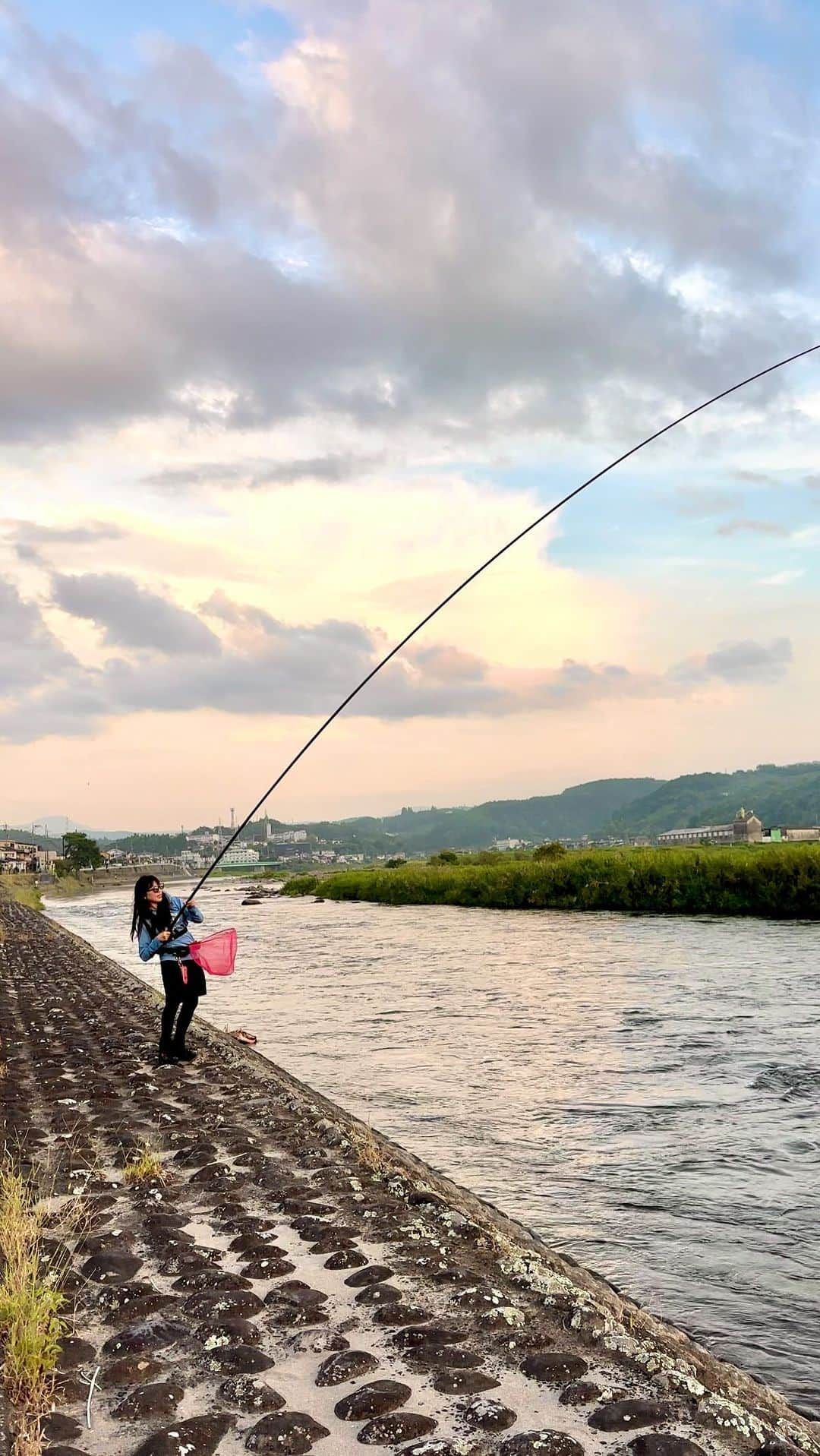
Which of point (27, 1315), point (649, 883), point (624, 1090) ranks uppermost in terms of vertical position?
point (27, 1315)

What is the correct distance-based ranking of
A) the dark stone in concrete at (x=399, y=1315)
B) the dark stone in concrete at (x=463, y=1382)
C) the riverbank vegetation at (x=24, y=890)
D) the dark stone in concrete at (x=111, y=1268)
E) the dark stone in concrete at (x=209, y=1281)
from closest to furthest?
the dark stone in concrete at (x=463, y=1382)
the dark stone in concrete at (x=399, y=1315)
the dark stone in concrete at (x=209, y=1281)
the dark stone in concrete at (x=111, y=1268)
the riverbank vegetation at (x=24, y=890)

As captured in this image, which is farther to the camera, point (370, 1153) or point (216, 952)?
point (216, 952)

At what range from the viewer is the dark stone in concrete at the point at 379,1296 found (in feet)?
15.7

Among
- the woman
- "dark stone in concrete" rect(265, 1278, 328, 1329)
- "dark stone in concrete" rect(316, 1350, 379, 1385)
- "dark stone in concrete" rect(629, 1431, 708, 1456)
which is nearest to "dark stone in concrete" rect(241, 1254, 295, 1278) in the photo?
"dark stone in concrete" rect(265, 1278, 328, 1329)

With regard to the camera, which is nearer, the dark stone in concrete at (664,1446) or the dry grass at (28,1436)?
the dry grass at (28,1436)

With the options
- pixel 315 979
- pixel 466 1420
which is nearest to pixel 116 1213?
pixel 466 1420

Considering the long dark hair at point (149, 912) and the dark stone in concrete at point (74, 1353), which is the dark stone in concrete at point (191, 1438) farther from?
the long dark hair at point (149, 912)

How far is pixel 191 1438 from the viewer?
349 cm

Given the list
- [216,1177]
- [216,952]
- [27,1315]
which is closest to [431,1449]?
[27,1315]

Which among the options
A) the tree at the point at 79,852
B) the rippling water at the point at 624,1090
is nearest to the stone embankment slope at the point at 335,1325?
the rippling water at the point at 624,1090

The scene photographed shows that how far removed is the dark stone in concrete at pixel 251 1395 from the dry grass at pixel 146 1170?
290 cm

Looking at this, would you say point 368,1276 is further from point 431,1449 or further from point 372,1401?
point 431,1449

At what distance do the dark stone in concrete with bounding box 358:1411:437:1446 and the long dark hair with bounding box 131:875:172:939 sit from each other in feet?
26.3

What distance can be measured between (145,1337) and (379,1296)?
108 centimetres
